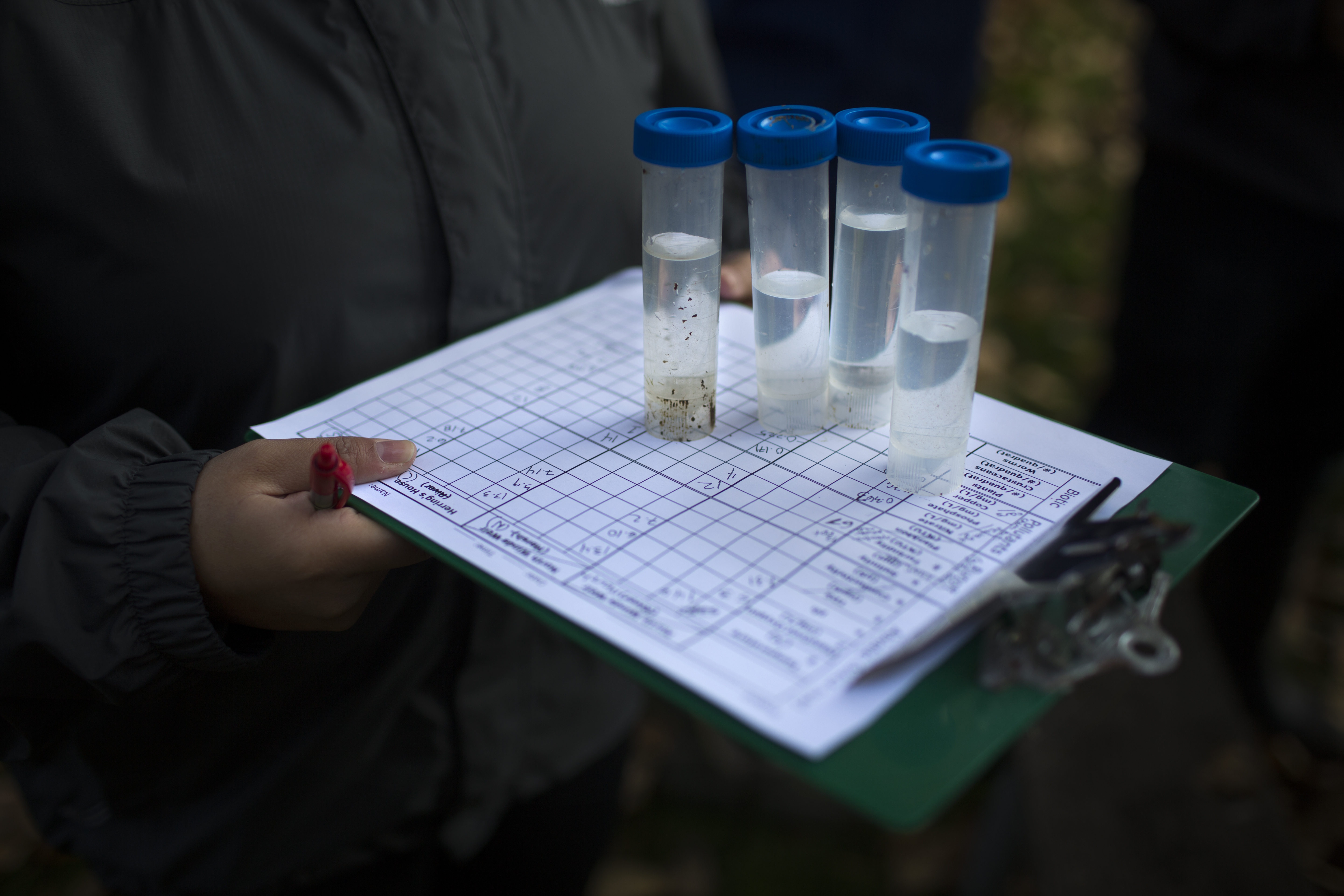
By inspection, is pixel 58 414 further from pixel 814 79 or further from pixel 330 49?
pixel 814 79

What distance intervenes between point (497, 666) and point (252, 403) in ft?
1.35

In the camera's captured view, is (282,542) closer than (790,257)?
Yes

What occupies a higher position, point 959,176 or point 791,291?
point 959,176

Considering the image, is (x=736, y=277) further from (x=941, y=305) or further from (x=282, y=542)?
(x=282, y=542)

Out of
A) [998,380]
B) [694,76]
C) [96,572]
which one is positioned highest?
[694,76]

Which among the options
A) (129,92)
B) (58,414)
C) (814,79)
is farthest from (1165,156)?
(58,414)

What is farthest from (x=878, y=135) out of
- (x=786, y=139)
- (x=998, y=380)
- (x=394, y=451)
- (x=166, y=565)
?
(x=998, y=380)

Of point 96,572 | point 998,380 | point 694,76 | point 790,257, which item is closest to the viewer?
point 96,572

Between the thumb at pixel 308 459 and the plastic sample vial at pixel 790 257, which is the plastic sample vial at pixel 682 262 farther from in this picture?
the thumb at pixel 308 459

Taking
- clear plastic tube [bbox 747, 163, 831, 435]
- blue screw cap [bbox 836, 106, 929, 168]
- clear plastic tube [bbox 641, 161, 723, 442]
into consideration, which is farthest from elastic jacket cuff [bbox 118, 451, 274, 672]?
blue screw cap [bbox 836, 106, 929, 168]

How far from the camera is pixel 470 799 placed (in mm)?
1151

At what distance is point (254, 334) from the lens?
2.96 ft

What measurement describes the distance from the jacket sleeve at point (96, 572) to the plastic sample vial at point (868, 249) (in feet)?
1.97

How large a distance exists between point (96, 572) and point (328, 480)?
0.65 feet
